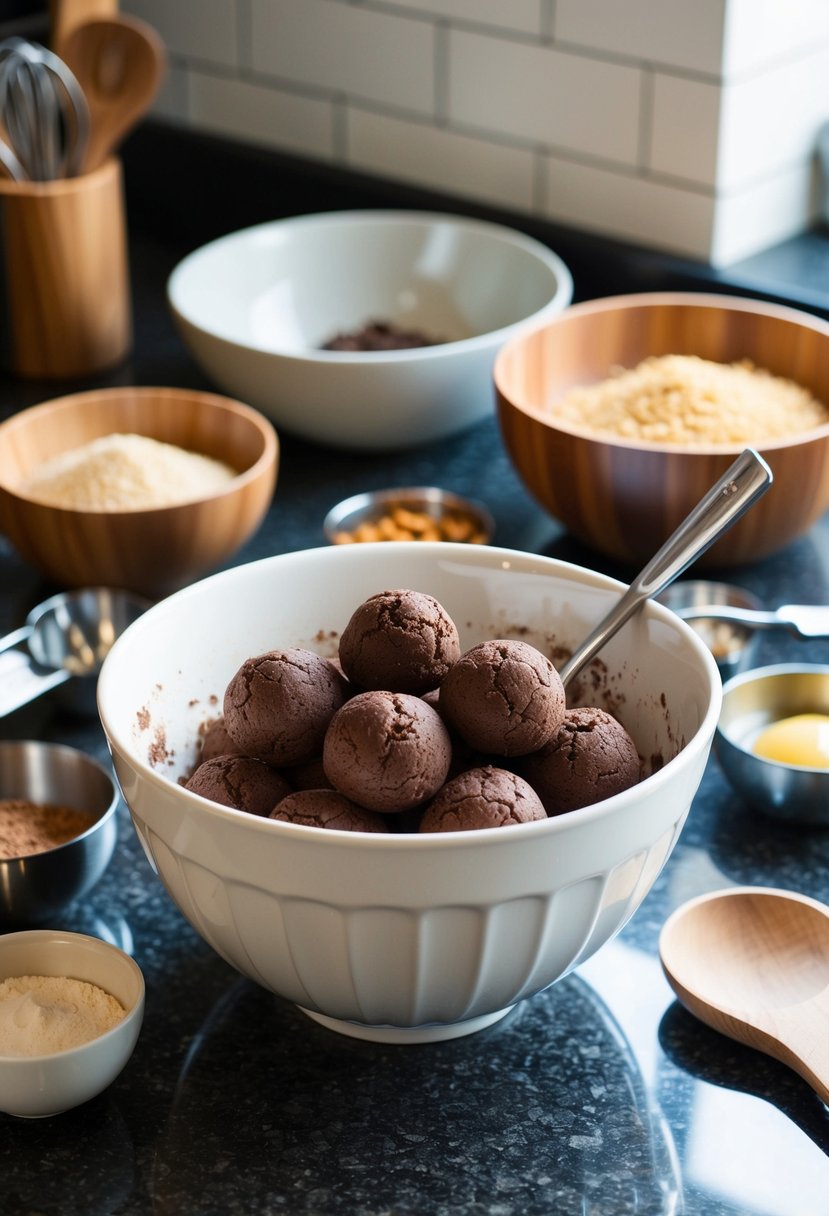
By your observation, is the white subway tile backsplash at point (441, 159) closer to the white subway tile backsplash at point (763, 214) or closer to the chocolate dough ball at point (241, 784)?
the white subway tile backsplash at point (763, 214)

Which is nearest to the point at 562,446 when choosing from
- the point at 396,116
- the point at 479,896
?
the point at 479,896

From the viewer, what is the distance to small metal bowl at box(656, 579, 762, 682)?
1.01 metres

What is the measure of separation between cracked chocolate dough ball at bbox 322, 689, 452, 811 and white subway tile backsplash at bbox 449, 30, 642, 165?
901 mm

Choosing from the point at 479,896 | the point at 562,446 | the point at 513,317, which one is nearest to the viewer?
the point at 479,896

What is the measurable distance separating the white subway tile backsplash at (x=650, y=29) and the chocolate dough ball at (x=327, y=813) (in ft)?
2.94

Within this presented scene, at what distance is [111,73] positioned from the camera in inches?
58.5

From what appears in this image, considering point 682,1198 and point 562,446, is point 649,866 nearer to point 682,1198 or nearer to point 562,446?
point 682,1198

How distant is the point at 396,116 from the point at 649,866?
114 cm

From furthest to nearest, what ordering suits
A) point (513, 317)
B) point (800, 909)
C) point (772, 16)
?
point (513, 317) < point (772, 16) < point (800, 909)

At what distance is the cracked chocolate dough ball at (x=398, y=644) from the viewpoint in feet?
2.44

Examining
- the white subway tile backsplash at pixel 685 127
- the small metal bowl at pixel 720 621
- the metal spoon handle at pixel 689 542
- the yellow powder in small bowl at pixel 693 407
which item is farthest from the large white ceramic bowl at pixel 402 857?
the white subway tile backsplash at pixel 685 127

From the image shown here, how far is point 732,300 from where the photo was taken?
1345mm

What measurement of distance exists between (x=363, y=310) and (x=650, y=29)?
1.26 ft

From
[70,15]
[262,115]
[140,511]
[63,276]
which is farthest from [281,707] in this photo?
[262,115]
